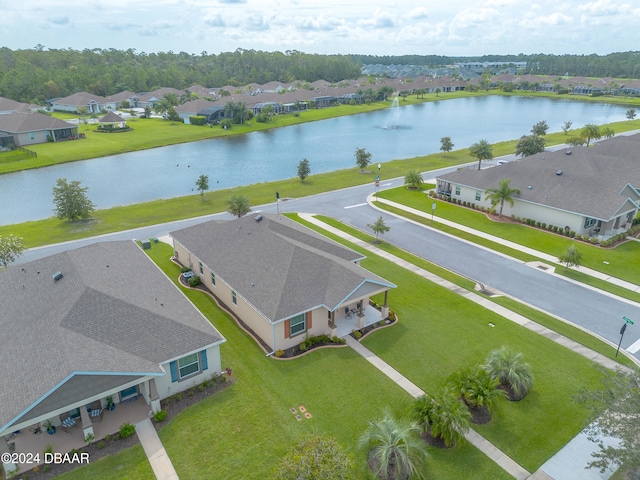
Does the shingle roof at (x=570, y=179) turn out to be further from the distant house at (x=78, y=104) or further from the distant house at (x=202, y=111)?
the distant house at (x=78, y=104)

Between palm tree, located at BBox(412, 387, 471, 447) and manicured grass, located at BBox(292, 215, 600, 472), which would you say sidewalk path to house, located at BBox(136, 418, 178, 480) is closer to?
palm tree, located at BBox(412, 387, 471, 447)

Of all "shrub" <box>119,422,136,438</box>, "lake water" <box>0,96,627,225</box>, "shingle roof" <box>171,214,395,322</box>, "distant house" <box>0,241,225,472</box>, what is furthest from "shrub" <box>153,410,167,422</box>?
"lake water" <box>0,96,627,225</box>

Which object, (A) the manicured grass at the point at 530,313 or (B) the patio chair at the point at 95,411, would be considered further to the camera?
(A) the manicured grass at the point at 530,313

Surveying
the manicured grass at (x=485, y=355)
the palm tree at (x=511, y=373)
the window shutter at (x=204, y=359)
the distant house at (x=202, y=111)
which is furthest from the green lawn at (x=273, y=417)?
the distant house at (x=202, y=111)

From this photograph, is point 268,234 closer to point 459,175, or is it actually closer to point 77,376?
point 77,376

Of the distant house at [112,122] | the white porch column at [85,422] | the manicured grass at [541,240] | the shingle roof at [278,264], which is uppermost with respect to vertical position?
the distant house at [112,122]

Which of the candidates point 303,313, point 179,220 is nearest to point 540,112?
point 179,220
